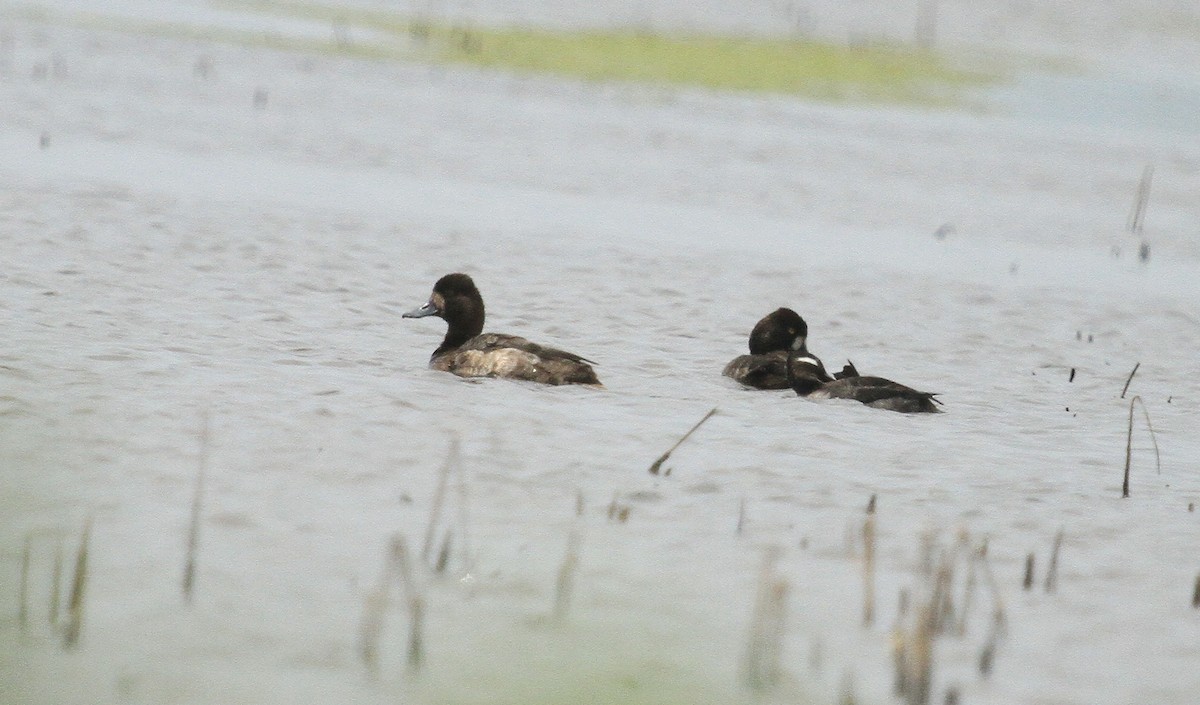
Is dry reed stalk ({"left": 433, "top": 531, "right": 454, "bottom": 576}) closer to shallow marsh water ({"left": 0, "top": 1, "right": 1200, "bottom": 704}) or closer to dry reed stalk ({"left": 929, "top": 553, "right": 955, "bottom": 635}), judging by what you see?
shallow marsh water ({"left": 0, "top": 1, "right": 1200, "bottom": 704})

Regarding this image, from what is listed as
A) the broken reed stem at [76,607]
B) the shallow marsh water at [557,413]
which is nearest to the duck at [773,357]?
the shallow marsh water at [557,413]

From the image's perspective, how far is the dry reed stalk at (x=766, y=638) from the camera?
4.64 meters

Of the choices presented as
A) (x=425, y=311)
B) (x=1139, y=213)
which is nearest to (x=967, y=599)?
(x=425, y=311)

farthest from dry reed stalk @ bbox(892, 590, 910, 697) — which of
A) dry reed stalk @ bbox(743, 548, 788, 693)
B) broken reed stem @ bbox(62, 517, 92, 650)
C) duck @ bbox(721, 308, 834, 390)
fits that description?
duck @ bbox(721, 308, 834, 390)

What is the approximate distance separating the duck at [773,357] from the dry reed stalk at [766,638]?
4576mm

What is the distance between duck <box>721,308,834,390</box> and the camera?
9.65 meters

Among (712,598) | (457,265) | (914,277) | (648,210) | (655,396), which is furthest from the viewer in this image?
(648,210)

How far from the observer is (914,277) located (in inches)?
577

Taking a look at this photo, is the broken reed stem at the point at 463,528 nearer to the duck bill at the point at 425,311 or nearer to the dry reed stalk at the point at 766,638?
the dry reed stalk at the point at 766,638

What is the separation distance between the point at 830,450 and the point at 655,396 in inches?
56.0

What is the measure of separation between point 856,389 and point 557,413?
184cm

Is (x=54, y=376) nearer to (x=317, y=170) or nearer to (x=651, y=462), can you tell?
(x=651, y=462)

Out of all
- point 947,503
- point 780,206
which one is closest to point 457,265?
point 780,206

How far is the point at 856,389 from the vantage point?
9242 mm
